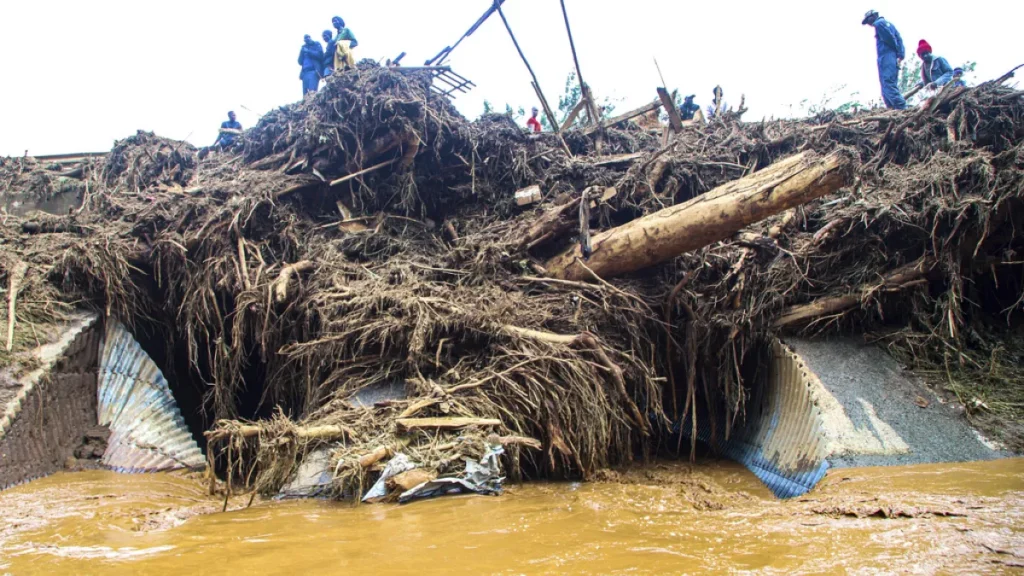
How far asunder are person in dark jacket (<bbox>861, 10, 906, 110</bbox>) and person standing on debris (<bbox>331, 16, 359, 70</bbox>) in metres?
7.13

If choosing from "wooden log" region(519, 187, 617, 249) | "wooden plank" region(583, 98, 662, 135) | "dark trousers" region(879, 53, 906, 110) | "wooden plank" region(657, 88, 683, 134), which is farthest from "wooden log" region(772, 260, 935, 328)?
"dark trousers" region(879, 53, 906, 110)

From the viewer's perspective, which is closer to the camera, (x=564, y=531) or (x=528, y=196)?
(x=564, y=531)

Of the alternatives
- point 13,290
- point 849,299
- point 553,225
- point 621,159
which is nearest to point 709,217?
point 849,299

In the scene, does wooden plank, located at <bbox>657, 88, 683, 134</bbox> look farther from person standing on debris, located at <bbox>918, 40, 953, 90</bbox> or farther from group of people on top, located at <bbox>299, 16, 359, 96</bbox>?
group of people on top, located at <bbox>299, 16, 359, 96</bbox>

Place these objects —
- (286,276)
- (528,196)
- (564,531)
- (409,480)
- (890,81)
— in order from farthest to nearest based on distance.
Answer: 1. (890,81)
2. (528,196)
3. (286,276)
4. (409,480)
5. (564,531)

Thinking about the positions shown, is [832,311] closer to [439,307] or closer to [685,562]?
[439,307]

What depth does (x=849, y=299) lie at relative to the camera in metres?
4.81

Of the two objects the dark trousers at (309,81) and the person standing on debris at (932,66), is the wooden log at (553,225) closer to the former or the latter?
the dark trousers at (309,81)

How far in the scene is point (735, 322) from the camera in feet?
16.2

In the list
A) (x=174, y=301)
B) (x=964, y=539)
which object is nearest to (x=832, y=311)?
(x=964, y=539)

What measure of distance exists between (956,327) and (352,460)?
14.7ft

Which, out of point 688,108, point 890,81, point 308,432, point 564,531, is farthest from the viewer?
point 688,108

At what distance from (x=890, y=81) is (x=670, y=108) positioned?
2.99 m

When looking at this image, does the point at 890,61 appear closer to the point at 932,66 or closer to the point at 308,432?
the point at 932,66
